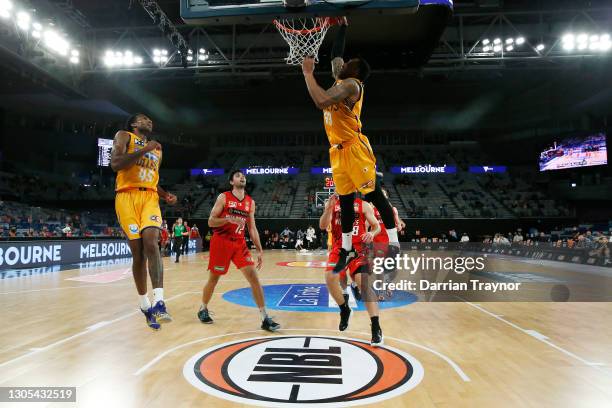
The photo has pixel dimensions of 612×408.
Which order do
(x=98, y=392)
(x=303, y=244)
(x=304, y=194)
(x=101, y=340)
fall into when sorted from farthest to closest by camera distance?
(x=304, y=194), (x=303, y=244), (x=101, y=340), (x=98, y=392)

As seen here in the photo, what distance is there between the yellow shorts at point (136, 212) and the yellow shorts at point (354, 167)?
194 centimetres

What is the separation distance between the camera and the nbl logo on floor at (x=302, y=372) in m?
2.72

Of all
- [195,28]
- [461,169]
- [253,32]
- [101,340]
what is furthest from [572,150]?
[101,340]

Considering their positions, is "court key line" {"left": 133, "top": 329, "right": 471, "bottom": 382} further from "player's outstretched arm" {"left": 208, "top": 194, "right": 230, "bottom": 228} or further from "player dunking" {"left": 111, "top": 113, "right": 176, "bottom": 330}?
"player's outstretched arm" {"left": 208, "top": 194, "right": 230, "bottom": 228}

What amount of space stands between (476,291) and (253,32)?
1467 centimetres

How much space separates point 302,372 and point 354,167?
185 centimetres

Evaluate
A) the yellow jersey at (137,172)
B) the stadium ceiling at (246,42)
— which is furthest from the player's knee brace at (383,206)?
the stadium ceiling at (246,42)

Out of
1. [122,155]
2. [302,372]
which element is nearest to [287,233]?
[122,155]

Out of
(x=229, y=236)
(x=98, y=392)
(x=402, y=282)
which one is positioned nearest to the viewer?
(x=98, y=392)

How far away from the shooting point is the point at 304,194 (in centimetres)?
2966

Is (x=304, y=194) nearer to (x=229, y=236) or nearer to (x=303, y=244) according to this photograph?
(x=303, y=244)

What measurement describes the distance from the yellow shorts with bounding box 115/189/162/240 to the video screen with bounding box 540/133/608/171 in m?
29.6

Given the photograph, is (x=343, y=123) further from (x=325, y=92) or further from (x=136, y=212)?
(x=136, y=212)

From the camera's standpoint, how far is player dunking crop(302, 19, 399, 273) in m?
3.38
